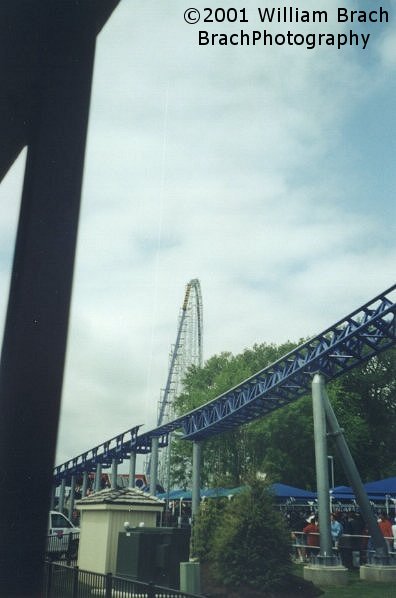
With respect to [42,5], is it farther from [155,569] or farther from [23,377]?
[155,569]

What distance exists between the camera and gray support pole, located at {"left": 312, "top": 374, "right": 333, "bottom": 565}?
14656 mm

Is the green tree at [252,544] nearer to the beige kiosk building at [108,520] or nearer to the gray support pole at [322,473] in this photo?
the beige kiosk building at [108,520]

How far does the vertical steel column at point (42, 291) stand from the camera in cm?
157

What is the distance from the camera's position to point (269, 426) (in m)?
39.3

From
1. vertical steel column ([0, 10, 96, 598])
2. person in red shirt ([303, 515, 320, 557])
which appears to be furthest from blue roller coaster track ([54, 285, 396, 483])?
vertical steel column ([0, 10, 96, 598])

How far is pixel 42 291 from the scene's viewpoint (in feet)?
5.54

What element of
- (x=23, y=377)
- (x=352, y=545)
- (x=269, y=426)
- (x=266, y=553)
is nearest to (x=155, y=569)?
(x=266, y=553)

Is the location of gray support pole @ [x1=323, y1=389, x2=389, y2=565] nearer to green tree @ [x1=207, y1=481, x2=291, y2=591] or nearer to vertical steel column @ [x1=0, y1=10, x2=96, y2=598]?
green tree @ [x1=207, y1=481, x2=291, y2=591]

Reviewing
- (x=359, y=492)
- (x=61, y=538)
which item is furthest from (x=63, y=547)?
(x=359, y=492)

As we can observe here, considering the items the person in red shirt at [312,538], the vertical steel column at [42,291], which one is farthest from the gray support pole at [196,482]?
the vertical steel column at [42,291]

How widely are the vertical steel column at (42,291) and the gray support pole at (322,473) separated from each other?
46.9ft

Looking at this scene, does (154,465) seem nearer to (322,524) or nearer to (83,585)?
(322,524)

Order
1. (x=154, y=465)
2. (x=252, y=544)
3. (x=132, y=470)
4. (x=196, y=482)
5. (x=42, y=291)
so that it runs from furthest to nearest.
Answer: (x=132, y=470) → (x=154, y=465) → (x=196, y=482) → (x=252, y=544) → (x=42, y=291)

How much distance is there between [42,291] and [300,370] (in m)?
17.8
